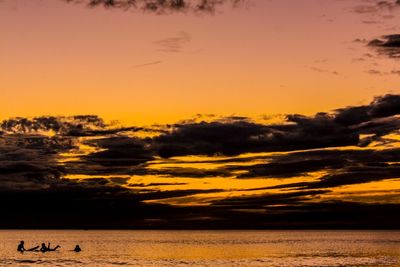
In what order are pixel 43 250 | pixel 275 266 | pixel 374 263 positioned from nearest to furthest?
pixel 275 266
pixel 374 263
pixel 43 250

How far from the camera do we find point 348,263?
106250mm

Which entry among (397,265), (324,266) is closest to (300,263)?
(324,266)

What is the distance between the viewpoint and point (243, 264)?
4099 inches

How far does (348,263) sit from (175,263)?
2576 centimetres

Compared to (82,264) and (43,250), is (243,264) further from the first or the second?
(43,250)

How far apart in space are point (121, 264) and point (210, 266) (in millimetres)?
12828

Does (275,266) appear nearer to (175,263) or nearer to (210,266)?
(210,266)

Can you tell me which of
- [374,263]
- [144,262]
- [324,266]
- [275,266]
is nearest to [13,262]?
[144,262]

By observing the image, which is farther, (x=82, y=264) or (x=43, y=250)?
(x=43, y=250)

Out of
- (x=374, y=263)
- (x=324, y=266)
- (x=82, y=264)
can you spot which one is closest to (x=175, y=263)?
(x=82, y=264)

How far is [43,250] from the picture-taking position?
132625mm

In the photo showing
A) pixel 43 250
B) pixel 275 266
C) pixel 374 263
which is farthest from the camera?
pixel 43 250

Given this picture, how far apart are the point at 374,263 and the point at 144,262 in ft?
112

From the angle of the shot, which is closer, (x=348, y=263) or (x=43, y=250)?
(x=348, y=263)
